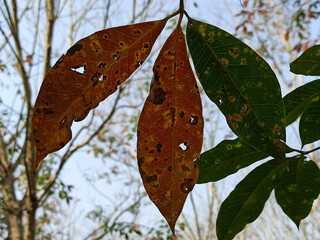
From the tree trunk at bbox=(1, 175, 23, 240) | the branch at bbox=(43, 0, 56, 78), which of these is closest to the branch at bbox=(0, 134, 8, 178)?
the tree trunk at bbox=(1, 175, 23, 240)

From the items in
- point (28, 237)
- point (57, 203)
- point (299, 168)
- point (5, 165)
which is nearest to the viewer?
point (299, 168)

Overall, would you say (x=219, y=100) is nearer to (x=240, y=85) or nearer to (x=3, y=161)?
(x=240, y=85)

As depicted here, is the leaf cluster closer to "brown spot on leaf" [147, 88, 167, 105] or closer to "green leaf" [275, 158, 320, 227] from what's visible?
"brown spot on leaf" [147, 88, 167, 105]

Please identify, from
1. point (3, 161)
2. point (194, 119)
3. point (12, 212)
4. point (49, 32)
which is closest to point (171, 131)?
point (194, 119)

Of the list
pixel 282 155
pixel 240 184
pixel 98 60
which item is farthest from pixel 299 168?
pixel 98 60

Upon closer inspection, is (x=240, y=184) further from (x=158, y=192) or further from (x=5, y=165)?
(x=5, y=165)

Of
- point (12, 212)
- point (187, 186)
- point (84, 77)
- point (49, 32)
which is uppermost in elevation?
point (49, 32)

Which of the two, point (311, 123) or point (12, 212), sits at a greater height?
point (12, 212)
